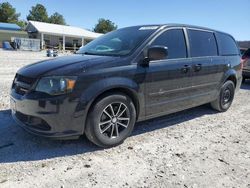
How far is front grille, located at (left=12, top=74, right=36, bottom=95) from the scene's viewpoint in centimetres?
359

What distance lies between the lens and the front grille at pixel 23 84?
11.8 feet

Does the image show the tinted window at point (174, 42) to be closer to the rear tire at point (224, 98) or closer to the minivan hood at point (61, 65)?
the minivan hood at point (61, 65)

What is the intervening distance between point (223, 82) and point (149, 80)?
2.58 m

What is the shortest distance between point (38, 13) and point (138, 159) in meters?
78.8

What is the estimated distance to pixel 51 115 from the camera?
3.45 metres

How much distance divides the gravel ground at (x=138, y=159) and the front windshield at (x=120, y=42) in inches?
56.8

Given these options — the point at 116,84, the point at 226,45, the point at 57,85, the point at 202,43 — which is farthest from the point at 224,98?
the point at 57,85

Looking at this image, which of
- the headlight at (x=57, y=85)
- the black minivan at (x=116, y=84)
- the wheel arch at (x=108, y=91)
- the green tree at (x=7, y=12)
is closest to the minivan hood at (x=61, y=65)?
the black minivan at (x=116, y=84)

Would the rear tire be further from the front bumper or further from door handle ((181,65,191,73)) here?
the front bumper

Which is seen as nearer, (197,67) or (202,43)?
(197,67)

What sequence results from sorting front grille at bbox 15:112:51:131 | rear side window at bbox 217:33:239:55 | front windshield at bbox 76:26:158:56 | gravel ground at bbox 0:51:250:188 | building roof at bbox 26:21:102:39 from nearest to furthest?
gravel ground at bbox 0:51:250:188, front grille at bbox 15:112:51:131, front windshield at bbox 76:26:158:56, rear side window at bbox 217:33:239:55, building roof at bbox 26:21:102:39

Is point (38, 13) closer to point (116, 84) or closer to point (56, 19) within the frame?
point (56, 19)

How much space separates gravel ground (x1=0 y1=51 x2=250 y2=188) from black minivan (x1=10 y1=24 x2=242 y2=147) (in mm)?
339

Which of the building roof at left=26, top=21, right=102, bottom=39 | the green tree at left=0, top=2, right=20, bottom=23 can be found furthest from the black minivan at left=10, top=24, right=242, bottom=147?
the green tree at left=0, top=2, right=20, bottom=23
